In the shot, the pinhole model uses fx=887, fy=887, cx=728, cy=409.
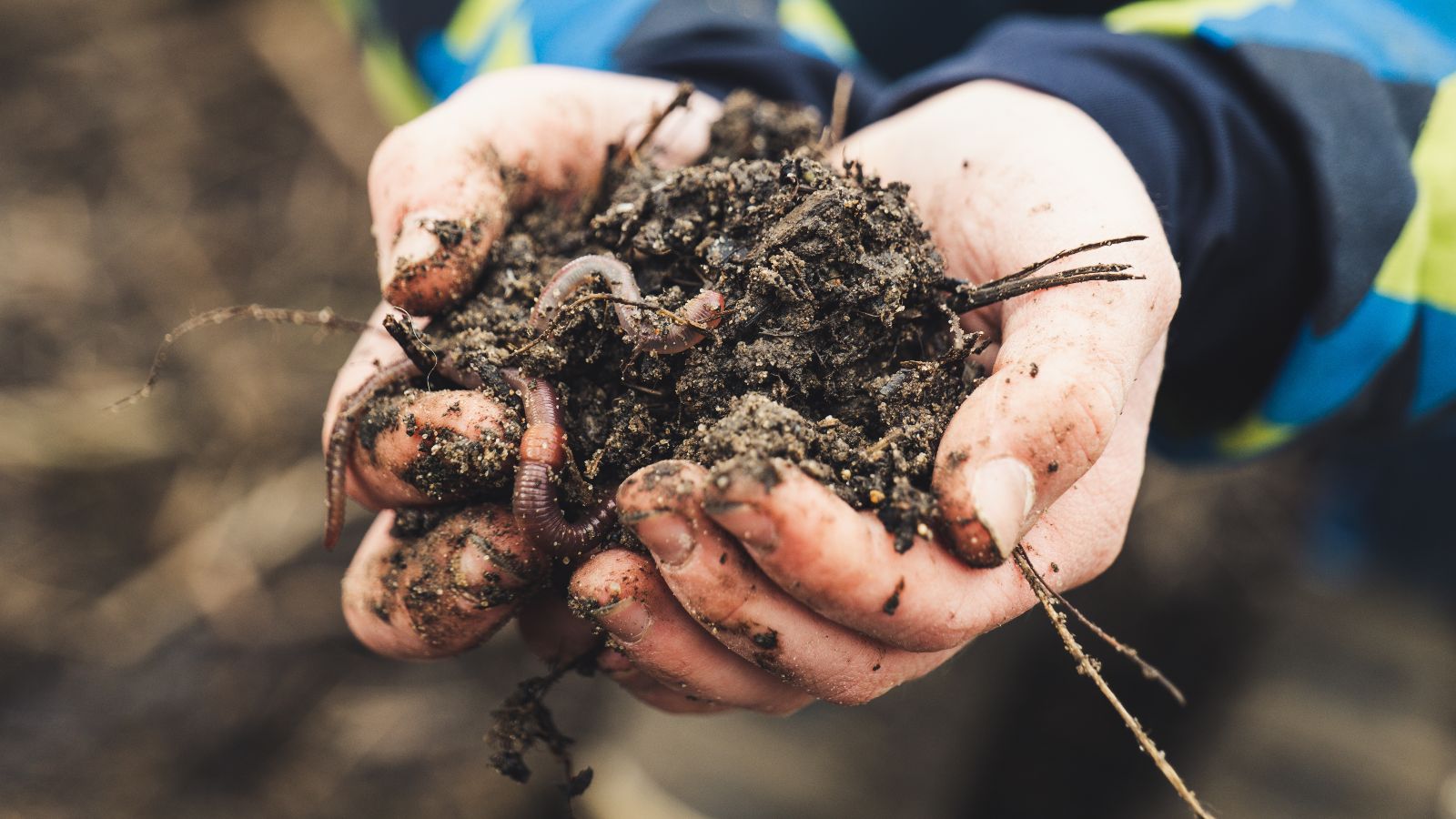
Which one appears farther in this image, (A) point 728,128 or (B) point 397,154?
(A) point 728,128

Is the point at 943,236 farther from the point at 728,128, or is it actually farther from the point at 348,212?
the point at 348,212

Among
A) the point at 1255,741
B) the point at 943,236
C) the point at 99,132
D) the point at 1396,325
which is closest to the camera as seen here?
the point at 943,236

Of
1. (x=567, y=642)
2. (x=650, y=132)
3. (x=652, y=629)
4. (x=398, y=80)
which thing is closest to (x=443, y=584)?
(x=567, y=642)

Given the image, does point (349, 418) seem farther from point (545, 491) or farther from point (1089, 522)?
point (1089, 522)

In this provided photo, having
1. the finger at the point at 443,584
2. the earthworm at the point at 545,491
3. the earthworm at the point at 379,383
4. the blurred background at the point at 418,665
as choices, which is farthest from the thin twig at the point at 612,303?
the blurred background at the point at 418,665

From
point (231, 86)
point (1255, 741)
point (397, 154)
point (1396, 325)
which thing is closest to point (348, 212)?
point (231, 86)

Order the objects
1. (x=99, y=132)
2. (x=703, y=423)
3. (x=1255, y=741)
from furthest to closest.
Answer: (x=99, y=132)
(x=1255, y=741)
(x=703, y=423)

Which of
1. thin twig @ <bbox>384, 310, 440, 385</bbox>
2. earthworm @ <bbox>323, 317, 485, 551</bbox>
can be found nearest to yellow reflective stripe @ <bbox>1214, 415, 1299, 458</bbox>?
earthworm @ <bbox>323, 317, 485, 551</bbox>
